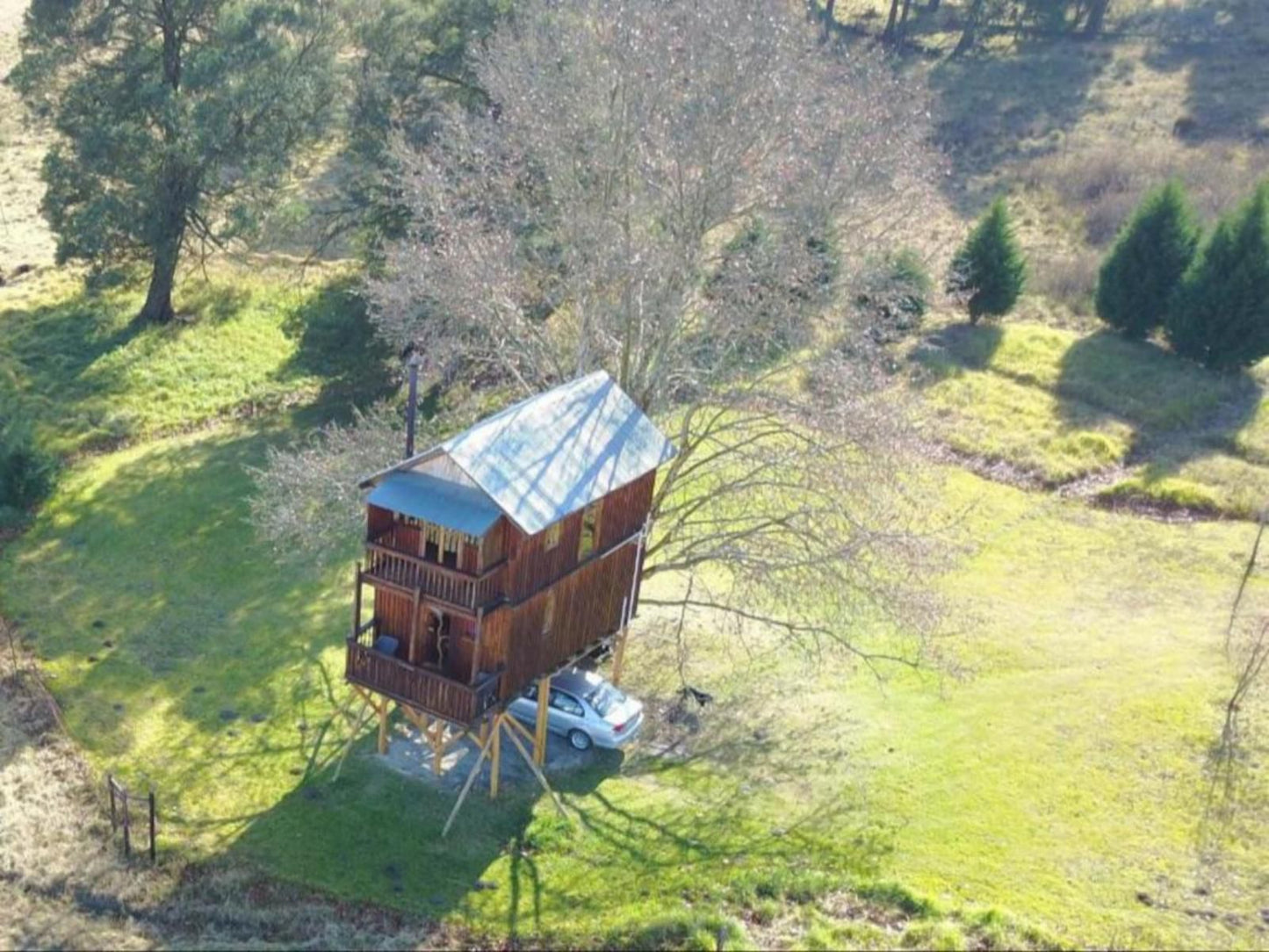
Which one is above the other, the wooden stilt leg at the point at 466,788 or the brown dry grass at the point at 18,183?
the brown dry grass at the point at 18,183

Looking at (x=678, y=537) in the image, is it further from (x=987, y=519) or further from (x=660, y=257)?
(x=987, y=519)

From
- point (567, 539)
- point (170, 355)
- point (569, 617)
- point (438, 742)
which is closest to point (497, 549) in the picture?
point (567, 539)

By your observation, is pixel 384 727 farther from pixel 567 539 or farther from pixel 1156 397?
pixel 1156 397

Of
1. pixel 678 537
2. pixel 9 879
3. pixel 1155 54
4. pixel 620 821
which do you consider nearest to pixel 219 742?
pixel 9 879

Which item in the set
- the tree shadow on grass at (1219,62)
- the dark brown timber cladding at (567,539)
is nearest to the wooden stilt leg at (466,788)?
the dark brown timber cladding at (567,539)

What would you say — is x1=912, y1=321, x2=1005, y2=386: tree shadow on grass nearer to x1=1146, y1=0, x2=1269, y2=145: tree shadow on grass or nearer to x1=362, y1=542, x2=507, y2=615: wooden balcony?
x1=1146, y1=0, x2=1269, y2=145: tree shadow on grass

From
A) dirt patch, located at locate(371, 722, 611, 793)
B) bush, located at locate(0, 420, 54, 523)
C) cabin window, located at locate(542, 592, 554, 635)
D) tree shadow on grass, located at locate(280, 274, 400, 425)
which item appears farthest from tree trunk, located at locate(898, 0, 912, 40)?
cabin window, located at locate(542, 592, 554, 635)

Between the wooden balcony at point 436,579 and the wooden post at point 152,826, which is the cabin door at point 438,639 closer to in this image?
the wooden balcony at point 436,579
